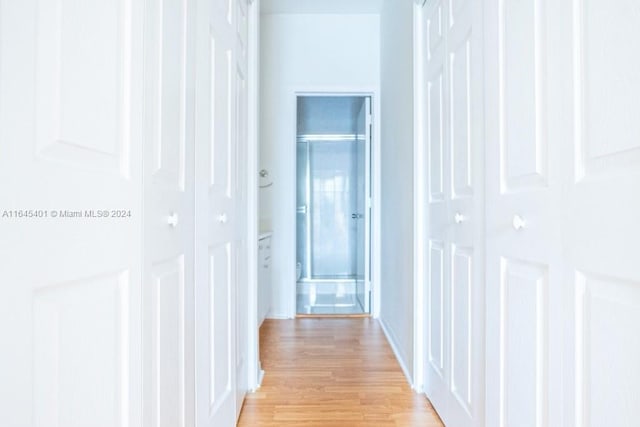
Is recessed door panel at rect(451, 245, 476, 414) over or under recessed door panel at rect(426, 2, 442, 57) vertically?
under

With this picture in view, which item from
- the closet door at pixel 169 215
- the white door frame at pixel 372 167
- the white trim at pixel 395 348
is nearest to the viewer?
the closet door at pixel 169 215

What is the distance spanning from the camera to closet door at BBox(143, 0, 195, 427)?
92 cm

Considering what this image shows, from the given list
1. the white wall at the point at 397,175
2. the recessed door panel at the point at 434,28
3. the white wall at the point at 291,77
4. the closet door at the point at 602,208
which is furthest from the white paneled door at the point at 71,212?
the white wall at the point at 291,77

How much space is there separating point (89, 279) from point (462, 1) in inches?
60.8

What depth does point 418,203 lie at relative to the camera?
2.18 meters

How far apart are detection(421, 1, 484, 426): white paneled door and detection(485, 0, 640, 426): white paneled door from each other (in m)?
0.15

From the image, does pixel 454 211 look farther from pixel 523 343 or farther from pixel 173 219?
pixel 173 219

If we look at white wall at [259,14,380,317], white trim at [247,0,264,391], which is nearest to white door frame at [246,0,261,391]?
white trim at [247,0,264,391]

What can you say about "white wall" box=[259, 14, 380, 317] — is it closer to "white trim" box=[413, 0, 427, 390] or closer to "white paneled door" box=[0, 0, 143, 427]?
"white trim" box=[413, 0, 427, 390]

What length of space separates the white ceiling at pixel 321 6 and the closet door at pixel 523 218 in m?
2.54

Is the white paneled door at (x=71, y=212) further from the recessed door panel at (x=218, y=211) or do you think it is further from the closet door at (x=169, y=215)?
the recessed door panel at (x=218, y=211)

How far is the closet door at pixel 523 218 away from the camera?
0.92 metres

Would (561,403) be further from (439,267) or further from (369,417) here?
(369,417)

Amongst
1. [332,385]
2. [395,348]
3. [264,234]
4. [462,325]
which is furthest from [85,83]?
[264,234]
